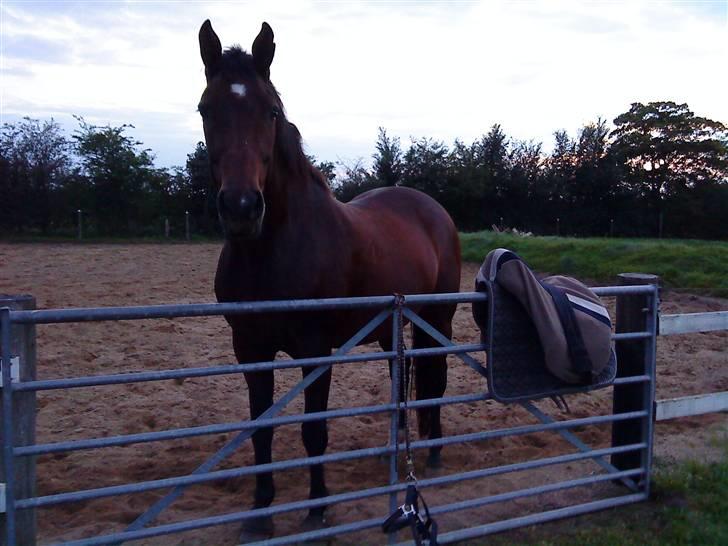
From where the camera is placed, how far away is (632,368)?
352 cm

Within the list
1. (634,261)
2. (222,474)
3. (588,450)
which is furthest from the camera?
(634,261)

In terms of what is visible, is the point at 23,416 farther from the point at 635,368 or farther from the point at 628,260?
the point at 628,260

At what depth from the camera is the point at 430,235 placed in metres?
4.52

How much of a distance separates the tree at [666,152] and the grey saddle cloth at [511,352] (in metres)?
30.3

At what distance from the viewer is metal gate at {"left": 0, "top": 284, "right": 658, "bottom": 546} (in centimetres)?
211

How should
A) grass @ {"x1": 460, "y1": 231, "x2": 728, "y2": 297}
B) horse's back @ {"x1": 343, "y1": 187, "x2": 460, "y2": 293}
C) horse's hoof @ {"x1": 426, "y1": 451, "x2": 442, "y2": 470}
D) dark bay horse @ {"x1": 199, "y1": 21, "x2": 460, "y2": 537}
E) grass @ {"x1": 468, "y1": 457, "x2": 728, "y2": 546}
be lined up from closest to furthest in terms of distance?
dark bay horse @ {"x1": 199, "y1": 21, "x2": 460, "y2": 537}
grass @ {"x1": 468, "y1": 457, "x2": 728, "y2": 546}
horse's back @ {"x1": 343, "y1": 187, "x2": 460, "y2": 293}
horse's hoof @ {"x1": 426, "y1": 451, "x2": 442, "y2": 470}
grass @ {"x1": 460, "y1": 231, "x2": 728, "y2": 297}

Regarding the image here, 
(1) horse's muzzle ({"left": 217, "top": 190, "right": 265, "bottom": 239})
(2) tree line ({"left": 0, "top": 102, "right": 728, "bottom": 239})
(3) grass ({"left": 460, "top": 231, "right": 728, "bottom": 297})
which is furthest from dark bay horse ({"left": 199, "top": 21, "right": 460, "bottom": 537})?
(2) tree line ({"left": 0, "top": 102, "right": 728, "bottom": 239})

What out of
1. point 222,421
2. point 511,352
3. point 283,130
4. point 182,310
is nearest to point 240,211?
point 182,310

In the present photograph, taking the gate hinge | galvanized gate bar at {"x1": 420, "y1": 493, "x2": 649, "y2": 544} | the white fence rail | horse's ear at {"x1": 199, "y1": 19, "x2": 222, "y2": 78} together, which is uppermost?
horse's ear at {"x1": 199, "y1": 19, "x2": 222, "y2": 78}

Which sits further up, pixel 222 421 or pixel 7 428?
pixel 7 428

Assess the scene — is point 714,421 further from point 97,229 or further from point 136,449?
point 97,229

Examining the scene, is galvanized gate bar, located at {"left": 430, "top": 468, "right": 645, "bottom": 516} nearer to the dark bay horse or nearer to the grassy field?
the dark bay horse

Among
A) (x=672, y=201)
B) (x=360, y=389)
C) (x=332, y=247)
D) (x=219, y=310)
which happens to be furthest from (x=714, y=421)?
(x=672, y=201)

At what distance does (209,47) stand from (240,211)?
0.91 metres
